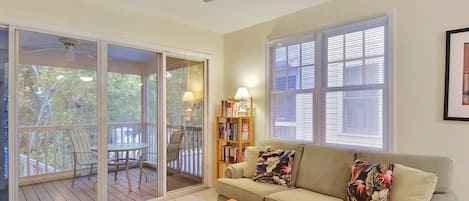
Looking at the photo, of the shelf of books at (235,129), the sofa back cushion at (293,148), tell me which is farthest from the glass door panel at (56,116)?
the sofa back cushion at (293,148)

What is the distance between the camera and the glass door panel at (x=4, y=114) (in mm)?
2617

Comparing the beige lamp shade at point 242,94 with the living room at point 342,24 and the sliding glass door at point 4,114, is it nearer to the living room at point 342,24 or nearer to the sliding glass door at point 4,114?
the living room at point 342,24

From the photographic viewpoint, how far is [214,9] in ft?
11.1

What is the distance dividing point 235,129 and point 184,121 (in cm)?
79

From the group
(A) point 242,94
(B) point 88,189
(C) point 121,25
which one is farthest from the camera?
(A) point 242,94

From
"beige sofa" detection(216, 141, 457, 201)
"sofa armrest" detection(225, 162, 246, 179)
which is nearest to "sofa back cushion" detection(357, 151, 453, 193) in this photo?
"beige sofa" detection(216, 141, 457, 201)

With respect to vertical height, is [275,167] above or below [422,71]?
below

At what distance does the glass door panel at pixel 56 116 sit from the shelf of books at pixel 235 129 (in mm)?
1684

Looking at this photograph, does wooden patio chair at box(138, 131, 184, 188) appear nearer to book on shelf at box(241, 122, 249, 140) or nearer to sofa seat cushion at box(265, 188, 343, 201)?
book on shelf at box(241, 122, 249, 140)

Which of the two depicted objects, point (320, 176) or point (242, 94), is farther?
point (242, 94)

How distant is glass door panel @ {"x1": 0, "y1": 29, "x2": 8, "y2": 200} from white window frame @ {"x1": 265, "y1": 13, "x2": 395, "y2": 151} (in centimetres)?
289

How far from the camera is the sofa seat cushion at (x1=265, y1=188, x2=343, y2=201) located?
2455mm

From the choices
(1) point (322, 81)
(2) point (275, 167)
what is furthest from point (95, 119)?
(1) point (322, 81)

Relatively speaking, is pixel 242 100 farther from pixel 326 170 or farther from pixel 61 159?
pixel 61 159
